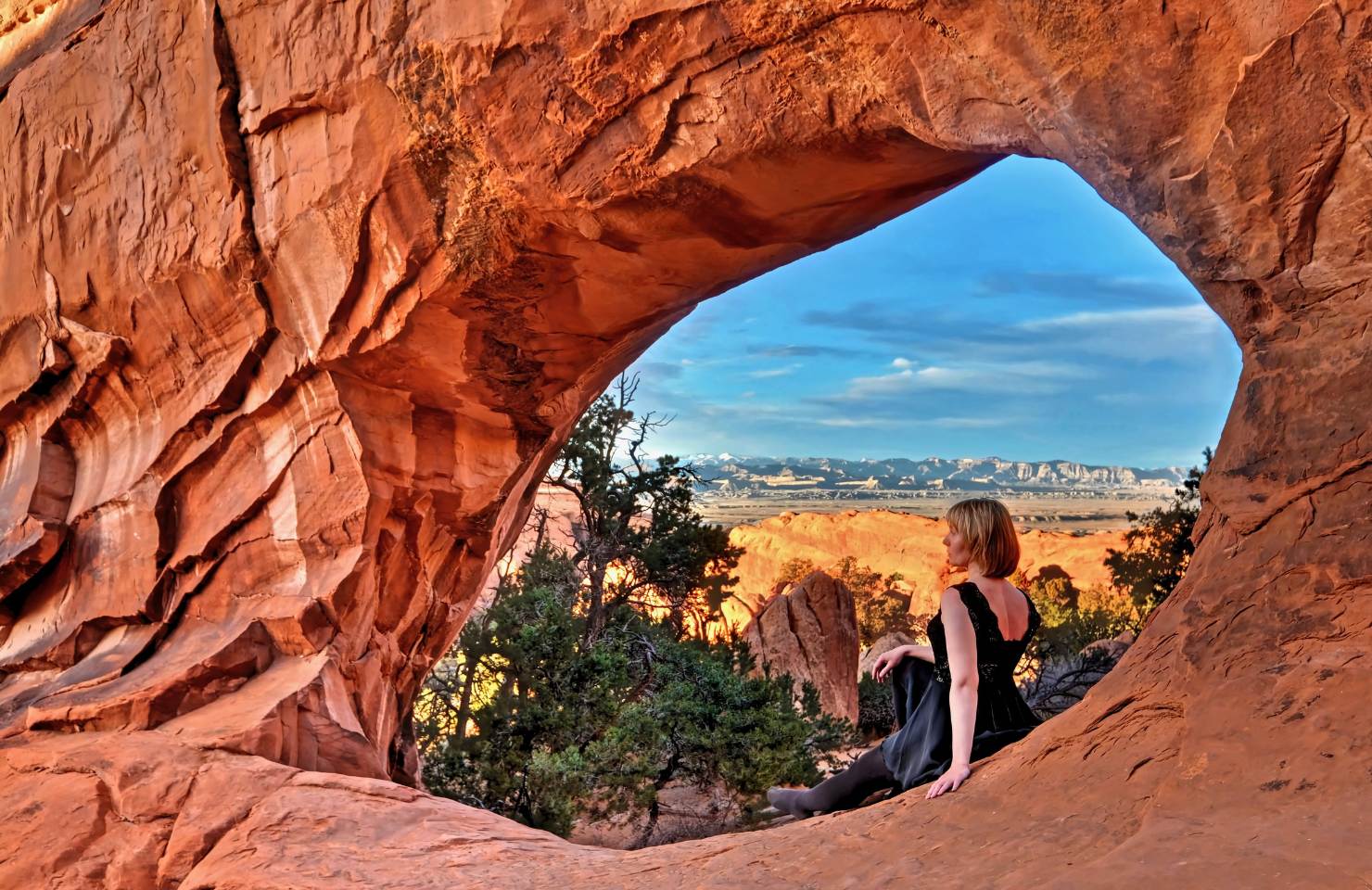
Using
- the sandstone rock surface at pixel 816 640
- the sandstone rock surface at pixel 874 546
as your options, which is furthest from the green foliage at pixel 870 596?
the sandstone rock surface at pixel 816 640

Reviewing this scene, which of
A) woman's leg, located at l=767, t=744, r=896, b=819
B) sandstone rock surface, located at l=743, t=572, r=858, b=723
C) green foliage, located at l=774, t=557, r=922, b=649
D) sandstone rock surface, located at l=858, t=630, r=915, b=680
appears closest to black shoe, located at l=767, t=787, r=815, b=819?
woman's leg, located at l=767, t=744, r=896, b=819

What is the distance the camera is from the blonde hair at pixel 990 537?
352 centimetres

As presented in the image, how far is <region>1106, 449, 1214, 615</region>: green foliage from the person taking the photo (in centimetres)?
1374

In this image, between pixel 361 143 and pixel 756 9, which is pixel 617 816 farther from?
pixel 756 9

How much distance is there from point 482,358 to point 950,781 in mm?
3956

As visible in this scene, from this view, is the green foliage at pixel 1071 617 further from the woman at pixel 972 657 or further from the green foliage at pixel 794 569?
the woman at pixel 972 657

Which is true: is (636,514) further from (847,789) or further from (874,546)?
(874,546)

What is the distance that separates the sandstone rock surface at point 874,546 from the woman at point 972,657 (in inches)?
931

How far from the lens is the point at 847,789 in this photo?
400 centimetres

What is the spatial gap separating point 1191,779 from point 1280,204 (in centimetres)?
158

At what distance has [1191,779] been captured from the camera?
7.95 ft

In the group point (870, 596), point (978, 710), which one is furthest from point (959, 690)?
point (870, 596)

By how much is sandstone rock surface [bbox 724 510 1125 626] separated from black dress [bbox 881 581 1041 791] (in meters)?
23.6

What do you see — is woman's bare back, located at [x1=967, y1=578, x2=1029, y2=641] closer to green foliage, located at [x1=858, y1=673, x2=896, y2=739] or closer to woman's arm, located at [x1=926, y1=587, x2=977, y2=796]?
woman's arm, located at [x1=926, y1=587, x2=977, y2=796]
